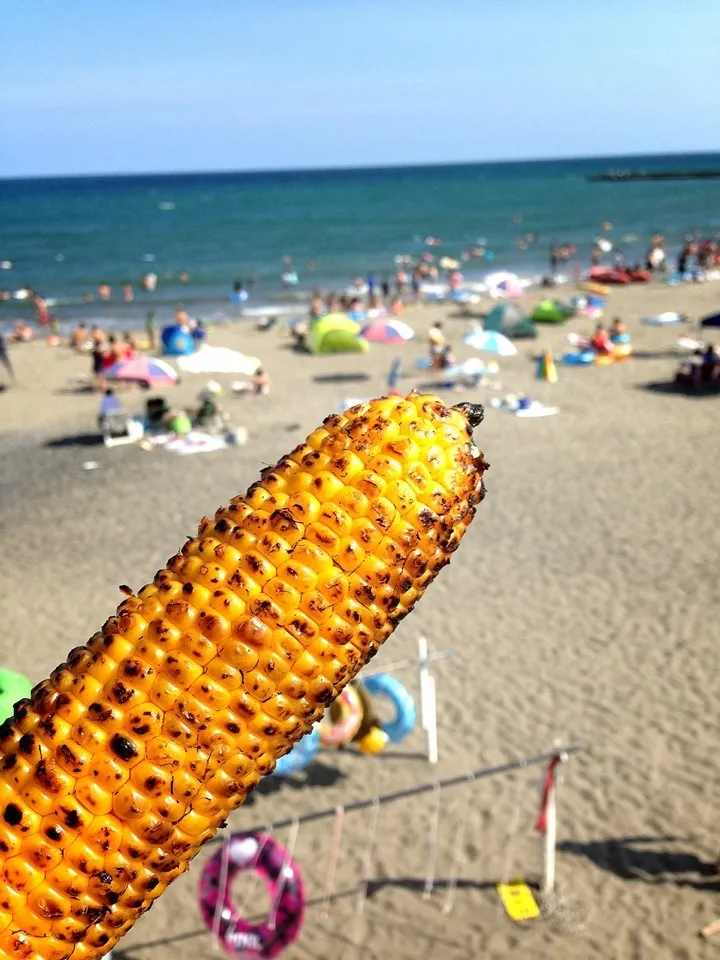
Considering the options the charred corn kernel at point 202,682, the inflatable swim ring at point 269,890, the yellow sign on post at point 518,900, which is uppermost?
the charred corn kernel at point 202,682

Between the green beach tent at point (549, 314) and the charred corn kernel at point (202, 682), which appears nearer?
the charred corn kernel at point (202, 682)

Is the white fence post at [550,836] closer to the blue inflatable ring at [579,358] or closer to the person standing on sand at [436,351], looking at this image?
the person standing on sand at [436,351]

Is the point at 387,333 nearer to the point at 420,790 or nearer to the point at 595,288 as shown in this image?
the point at 595,288

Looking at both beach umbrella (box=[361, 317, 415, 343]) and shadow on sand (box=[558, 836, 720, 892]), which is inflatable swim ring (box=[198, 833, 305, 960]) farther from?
beach umbrella (box=[361, 317, 415, 343])

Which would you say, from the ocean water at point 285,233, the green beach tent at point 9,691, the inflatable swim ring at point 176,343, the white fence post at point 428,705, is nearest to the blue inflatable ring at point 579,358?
the inflatable swim ring at point 176,343

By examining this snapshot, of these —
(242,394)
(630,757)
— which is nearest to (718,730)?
(630,757)

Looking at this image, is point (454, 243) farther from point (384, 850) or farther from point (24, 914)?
point (24, 914)

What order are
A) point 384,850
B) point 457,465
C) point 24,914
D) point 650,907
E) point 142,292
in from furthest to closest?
point 142,292, point 384,850, point 650,907, point 457,465, point 24,914
